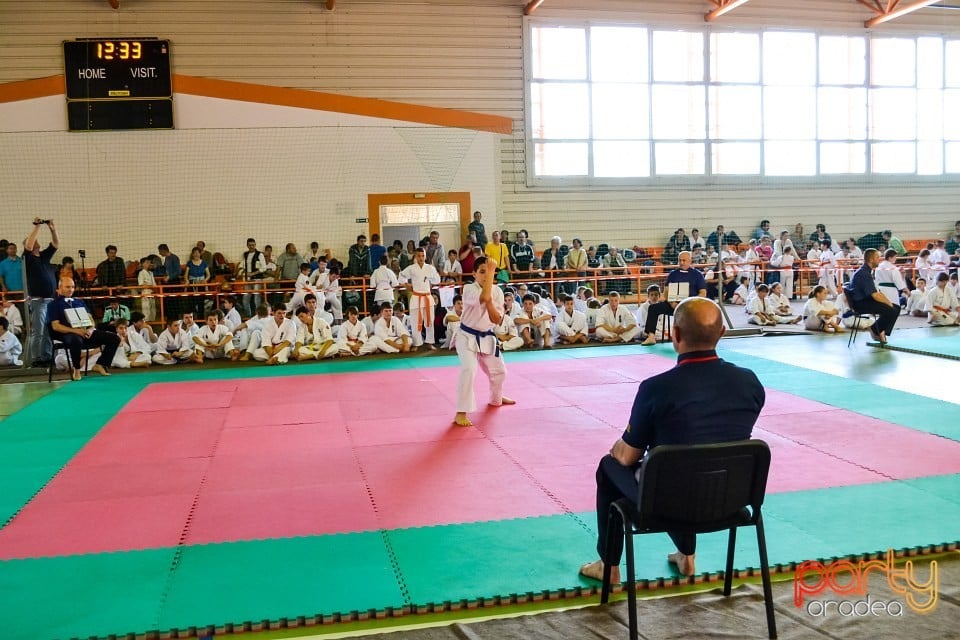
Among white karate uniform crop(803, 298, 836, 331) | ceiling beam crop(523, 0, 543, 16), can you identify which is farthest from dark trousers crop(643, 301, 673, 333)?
ceiling beam crop(523, 0, 543, 16)

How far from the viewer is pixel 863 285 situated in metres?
12.0

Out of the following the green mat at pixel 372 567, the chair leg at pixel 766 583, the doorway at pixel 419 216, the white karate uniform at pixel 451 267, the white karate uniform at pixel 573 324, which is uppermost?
the doorway at pixel 419 216

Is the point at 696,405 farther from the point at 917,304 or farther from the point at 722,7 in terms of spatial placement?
A: the point at 722,7

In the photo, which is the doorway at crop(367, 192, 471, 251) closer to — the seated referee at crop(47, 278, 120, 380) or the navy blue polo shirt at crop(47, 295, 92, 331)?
the seated referee at crop(47, 278, 120, 380)

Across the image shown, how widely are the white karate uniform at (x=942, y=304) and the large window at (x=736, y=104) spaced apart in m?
6.25

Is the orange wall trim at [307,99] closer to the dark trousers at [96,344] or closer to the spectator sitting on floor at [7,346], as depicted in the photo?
the spectator sitting on floor at [7,346]

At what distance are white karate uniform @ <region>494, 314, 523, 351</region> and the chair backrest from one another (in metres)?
9.60

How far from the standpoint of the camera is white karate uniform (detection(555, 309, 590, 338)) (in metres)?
13.7

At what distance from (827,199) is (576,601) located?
19.2 metres


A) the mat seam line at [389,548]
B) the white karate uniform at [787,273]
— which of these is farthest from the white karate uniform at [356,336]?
the white karate uniform at [787,273]

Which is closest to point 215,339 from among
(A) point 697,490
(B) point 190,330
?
(B) point 190,330

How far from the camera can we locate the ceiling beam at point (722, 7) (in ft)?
59.6

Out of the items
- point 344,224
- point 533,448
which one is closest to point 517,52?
point 344,224

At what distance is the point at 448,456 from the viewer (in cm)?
661
